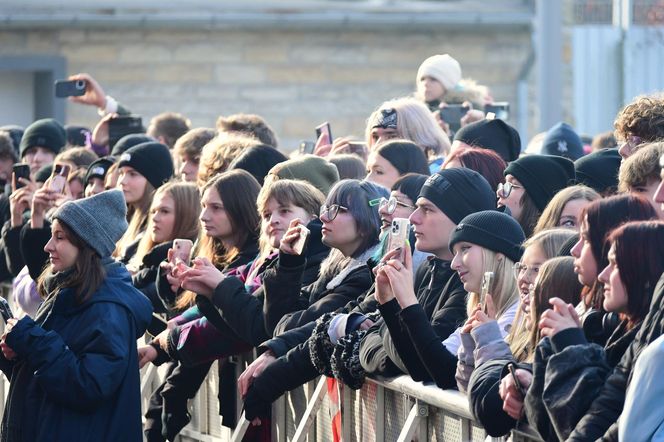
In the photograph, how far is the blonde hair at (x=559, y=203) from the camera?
22.3ft

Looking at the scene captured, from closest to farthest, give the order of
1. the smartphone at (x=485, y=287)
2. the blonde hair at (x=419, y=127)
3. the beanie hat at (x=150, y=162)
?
the smartphone at (x=485, y=287), the blonde hair at (x=419, y=127), the beanie hat at (x=150, y=162)

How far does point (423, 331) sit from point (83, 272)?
1.73 meters

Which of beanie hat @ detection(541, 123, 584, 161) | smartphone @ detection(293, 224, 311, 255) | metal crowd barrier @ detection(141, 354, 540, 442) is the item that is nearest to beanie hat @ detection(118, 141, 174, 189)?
metal crowd barrier @ detection(141, 354, 540, 442)

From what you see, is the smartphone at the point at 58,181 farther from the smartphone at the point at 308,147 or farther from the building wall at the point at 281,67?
the building wall at the point at 281,67

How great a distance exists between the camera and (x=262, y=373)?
709 cm

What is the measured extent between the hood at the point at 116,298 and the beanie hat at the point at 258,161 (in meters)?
1.90

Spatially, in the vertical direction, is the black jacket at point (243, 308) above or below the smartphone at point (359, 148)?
below

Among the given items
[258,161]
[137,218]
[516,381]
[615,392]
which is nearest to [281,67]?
[137,218]

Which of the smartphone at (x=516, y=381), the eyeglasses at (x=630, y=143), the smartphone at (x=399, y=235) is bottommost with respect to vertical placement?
the smartphone at (x=516, y=381)

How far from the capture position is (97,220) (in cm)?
718

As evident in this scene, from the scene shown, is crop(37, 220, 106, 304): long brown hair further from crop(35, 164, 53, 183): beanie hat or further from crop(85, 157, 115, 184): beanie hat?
crop(35, 164, 53, 183): beanie hat

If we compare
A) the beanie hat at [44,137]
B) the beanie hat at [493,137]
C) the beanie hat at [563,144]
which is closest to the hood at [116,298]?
the beanie hat at [493,137]

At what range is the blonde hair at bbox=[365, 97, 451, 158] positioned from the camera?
9.23 meters

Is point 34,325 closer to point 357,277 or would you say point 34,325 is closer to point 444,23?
point 357,277
